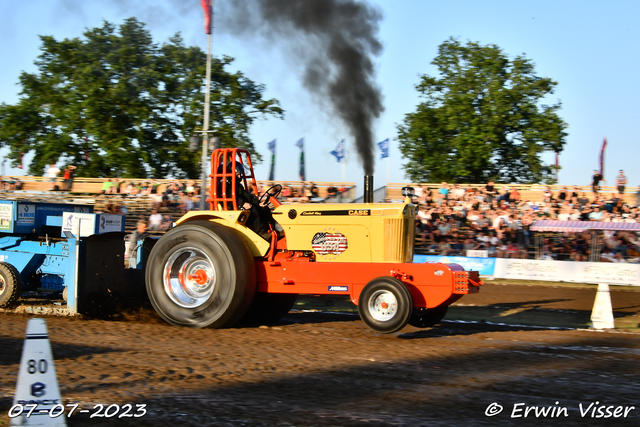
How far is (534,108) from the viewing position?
102 feet

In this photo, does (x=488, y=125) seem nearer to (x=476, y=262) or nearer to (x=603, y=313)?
(x=476, y=262)

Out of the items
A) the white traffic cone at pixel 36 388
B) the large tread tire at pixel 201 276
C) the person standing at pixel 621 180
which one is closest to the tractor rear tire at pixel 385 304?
the large tread tire at pixel 201 276

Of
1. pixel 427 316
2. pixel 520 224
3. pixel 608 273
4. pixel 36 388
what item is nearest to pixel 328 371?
pixel 36 388

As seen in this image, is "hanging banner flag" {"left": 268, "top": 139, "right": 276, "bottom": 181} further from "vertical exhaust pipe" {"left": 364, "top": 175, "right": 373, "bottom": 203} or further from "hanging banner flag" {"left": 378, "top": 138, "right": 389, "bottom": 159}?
"vertical exhaust pipe" {"left": 364, "top": 175, "right": 373, "bottom": 203}

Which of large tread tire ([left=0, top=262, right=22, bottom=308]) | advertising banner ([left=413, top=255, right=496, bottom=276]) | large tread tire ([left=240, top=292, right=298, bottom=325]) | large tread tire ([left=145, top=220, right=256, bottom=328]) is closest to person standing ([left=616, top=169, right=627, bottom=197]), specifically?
advertising banner ([left=413, top=255, right=496, bottom=276])

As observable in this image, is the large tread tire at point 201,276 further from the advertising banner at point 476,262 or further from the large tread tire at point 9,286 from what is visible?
the advertising banner at point 476,262

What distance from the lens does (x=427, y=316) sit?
316 inches

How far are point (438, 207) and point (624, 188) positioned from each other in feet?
17.2

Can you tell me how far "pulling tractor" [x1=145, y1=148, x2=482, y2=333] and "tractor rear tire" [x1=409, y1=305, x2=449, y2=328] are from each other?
0.01 metres

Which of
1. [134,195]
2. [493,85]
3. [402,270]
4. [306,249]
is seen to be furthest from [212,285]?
[493,85]

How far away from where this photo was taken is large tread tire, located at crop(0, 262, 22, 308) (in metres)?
8.70

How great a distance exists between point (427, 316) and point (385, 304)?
3.87ft

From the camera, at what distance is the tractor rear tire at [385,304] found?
6.88 m

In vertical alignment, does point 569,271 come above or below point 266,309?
above
